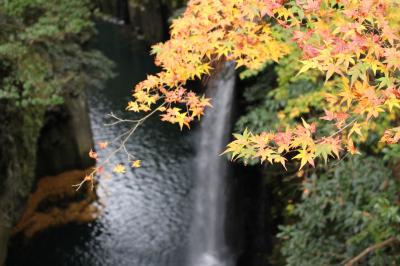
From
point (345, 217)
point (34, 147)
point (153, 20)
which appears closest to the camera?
point (345, 217)

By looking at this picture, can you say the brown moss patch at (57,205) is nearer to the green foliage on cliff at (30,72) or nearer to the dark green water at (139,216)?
the dark green water at (139,216)

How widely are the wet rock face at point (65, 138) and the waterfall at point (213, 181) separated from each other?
402 cm

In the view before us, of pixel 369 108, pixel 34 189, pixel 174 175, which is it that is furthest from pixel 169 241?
pixel 369 108

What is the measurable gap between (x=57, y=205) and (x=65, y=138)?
2.14 metres

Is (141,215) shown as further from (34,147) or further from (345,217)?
(345,217)

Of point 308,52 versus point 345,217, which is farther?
point 345,217

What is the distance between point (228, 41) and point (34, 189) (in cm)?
1080

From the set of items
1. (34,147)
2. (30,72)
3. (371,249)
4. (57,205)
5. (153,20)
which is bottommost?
(371,249)

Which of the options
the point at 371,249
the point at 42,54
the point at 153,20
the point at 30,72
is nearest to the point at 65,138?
the point at 42,54

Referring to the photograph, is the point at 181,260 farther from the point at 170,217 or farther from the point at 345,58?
the point at 345,58

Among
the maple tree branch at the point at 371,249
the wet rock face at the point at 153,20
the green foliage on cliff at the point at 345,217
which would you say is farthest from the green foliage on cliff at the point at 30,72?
the wet rock face at the point at 153,20

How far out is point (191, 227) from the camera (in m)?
13.4

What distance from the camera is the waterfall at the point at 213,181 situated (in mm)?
12570

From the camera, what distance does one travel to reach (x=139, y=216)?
1389 centimetres
